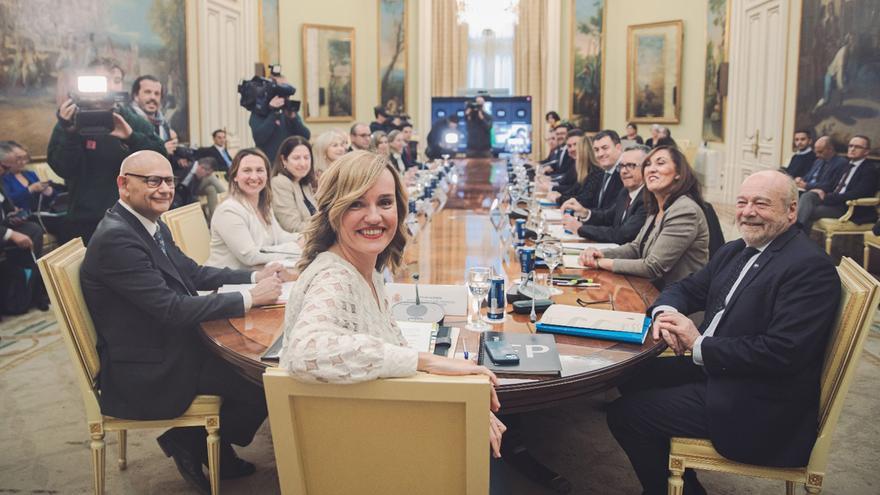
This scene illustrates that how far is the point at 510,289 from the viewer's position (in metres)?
3.09

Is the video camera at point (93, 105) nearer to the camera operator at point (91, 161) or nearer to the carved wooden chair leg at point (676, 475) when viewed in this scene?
the camera operator at point (91, 161)

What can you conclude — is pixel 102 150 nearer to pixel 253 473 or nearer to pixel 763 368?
pixel 253 473

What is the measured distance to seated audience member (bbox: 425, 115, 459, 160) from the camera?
42.7 feet

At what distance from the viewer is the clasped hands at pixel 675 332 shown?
8.23ft

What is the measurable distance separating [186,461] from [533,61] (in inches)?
578

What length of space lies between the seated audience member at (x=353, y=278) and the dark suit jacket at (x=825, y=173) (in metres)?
7.56

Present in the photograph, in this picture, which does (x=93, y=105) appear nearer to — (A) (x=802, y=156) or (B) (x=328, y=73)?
(A) (x=802, y=156)

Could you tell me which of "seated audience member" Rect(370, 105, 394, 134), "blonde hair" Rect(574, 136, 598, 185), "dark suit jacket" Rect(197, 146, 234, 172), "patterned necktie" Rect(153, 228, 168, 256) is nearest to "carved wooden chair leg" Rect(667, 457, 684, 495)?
"patterned necktie" Rect(153, 228, 168, 256)

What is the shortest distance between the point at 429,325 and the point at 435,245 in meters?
1.68

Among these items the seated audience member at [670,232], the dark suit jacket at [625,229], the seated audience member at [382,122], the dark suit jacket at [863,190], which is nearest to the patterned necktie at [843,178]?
the dark suit jacket at [863,190]

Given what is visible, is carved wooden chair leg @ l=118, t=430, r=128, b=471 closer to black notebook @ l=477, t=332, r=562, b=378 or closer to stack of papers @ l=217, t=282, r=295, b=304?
stack of papers @ l=217, t=282, r=295, b=304

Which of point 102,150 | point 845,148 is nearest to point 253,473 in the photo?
point 102,150

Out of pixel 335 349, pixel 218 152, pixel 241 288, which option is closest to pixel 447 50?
pixel 218 152

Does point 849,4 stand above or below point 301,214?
above
